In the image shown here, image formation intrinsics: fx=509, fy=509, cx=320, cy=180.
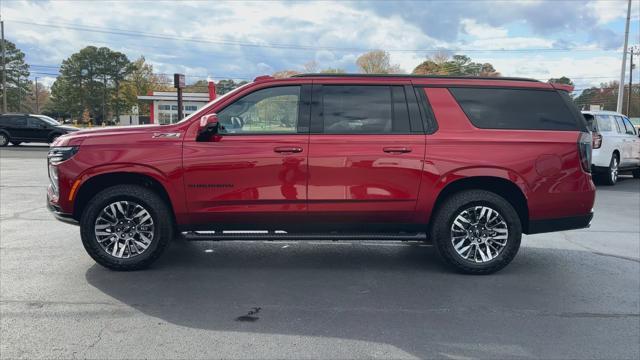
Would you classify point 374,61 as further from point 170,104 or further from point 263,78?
point 263,78

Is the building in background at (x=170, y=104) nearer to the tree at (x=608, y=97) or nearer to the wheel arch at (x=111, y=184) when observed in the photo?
the wheel arch at (x=111, y=184)

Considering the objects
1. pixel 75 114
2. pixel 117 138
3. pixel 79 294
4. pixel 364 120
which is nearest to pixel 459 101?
pixel 364 120

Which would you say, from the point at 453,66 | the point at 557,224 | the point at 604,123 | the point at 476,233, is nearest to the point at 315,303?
the point at 476,233

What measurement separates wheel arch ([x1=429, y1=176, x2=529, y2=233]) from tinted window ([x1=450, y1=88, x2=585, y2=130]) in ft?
1.88

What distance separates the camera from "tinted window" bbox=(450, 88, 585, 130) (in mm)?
5402

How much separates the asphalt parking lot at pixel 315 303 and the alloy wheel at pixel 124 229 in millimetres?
268

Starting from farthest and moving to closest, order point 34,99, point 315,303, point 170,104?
point 34,99
point 170,104
point 315,303

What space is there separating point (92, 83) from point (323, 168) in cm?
9325

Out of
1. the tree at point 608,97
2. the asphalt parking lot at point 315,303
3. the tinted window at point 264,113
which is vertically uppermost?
the tree at point 608,97

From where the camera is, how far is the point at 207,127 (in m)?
5.04

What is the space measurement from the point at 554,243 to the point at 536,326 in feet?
10.8

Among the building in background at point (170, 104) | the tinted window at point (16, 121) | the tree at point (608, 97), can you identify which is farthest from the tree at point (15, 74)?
the tree at point (608, 97)

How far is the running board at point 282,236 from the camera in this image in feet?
17.3

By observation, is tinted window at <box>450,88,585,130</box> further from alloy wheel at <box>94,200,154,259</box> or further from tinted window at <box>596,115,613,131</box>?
tinted window at <box>596,115,613,131</box>
